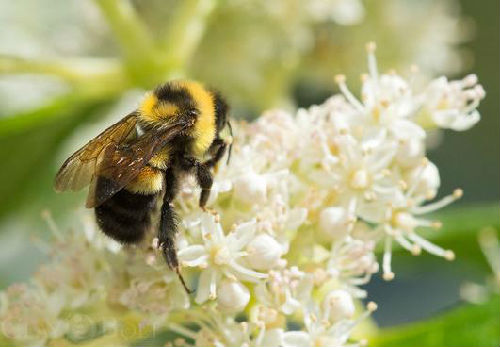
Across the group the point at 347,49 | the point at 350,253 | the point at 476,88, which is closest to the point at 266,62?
the point at 347,49

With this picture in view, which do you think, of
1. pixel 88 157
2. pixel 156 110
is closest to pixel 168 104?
pixel 156 110

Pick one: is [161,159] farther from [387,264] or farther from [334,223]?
[387,264]

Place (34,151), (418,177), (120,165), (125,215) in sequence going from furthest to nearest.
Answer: (34,151) < (418,177) < (125,215) < (120,165)

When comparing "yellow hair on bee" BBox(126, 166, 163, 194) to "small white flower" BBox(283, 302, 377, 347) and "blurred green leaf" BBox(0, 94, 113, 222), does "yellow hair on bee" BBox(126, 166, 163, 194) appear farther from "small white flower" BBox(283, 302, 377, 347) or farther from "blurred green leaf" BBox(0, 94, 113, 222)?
"blurred green leaf" BBox(0, 94, 113, 222)

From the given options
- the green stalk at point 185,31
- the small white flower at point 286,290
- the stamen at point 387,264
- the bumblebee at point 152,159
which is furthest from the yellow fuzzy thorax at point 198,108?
the green stalk at point 185,31

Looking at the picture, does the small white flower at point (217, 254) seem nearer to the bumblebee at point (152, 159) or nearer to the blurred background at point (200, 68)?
the bumblebee at point (152, 159)

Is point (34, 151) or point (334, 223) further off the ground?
point (34, 151)

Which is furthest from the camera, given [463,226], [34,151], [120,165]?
[34,151]
